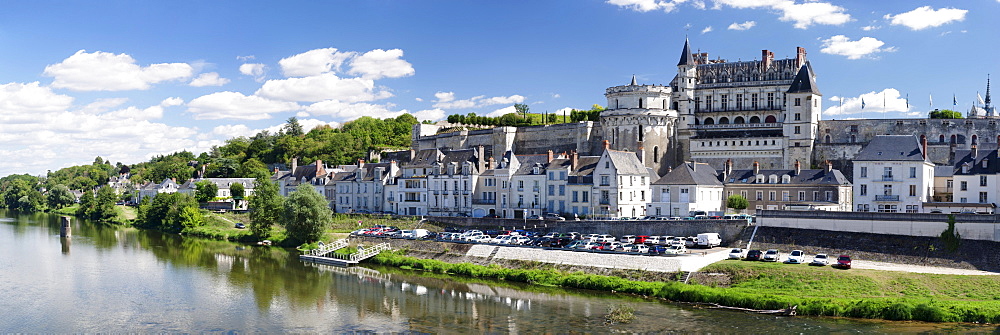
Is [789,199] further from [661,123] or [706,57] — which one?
[706,57]

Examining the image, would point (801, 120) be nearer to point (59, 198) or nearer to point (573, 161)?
point (573, 161)

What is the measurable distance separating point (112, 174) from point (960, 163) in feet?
393

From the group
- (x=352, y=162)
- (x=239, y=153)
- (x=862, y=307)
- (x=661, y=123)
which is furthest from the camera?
(x=239, y=153)

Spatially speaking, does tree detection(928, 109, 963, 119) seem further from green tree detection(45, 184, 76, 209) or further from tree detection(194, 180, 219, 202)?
green tree detection(45, 184, 76, 209)

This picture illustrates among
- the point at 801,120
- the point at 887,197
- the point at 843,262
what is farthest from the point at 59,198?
the point at 843,262

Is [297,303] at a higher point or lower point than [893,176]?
lower

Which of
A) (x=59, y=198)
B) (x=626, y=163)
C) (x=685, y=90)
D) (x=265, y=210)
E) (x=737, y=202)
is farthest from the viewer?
(x=59, y=198)

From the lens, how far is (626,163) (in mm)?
45000

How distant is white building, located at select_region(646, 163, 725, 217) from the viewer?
4338 cm

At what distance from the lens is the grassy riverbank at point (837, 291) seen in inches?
1013

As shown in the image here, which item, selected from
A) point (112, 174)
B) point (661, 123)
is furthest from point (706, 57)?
point (112, 174)

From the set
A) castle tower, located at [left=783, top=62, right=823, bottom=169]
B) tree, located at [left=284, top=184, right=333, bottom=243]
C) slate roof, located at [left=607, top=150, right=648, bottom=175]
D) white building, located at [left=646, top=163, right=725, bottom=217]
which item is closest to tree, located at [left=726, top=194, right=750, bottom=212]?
white building, located at [left=646, top=163, right=725, bottom=217]

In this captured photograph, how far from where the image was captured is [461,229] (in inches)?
1845

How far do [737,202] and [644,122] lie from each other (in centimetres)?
1656
